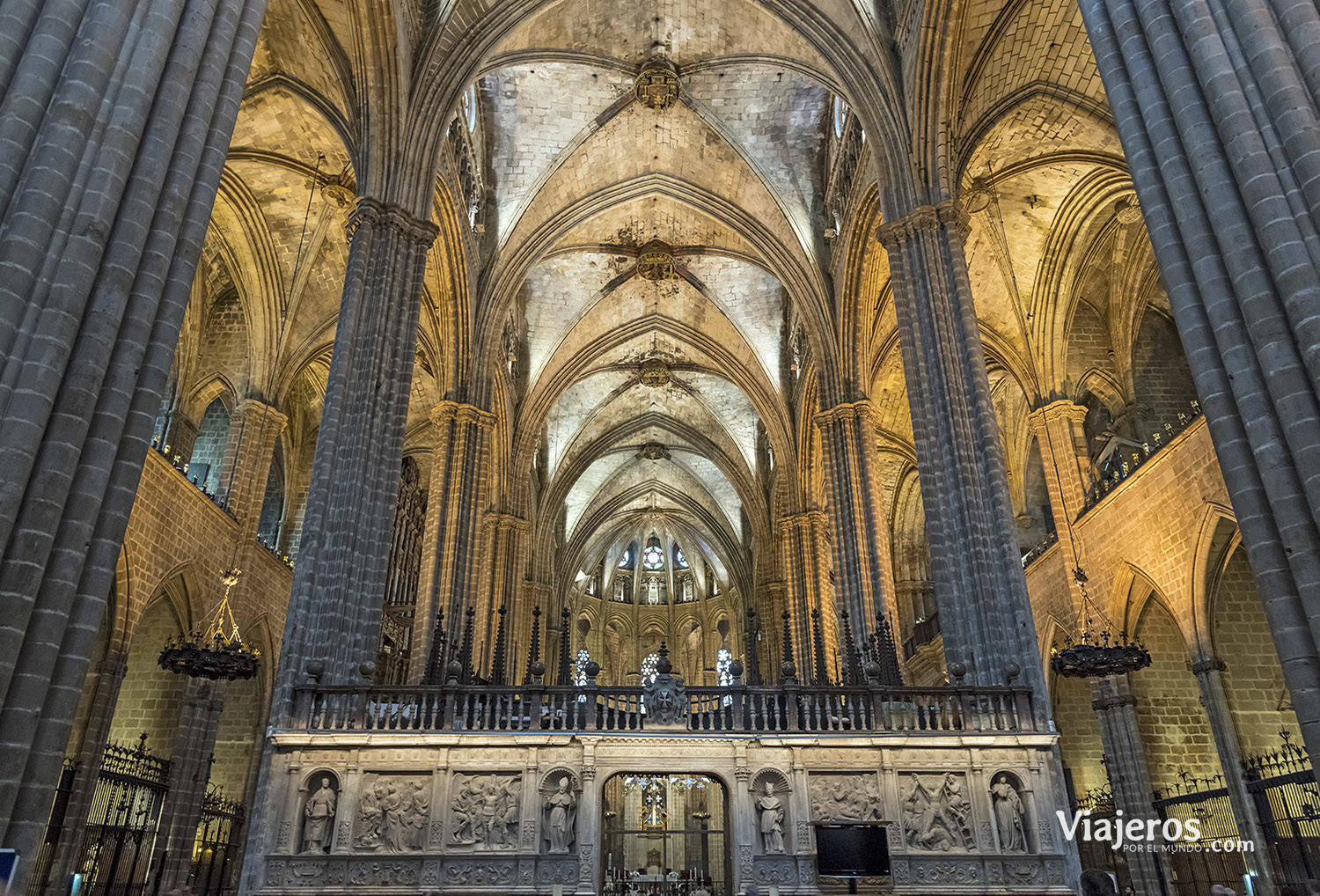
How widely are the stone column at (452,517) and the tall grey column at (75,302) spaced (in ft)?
36.6

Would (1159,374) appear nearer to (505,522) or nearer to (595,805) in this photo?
(595,805)

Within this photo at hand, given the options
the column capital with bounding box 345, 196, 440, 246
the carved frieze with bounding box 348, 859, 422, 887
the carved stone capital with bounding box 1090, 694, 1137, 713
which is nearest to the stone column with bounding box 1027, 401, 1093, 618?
the carved stone capital with bounding box 1090, 694, 1137, 713

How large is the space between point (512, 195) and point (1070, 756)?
18401 mm

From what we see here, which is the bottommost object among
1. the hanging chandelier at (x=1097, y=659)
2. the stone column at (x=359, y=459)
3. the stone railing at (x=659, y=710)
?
the stone railing at (x=659, y=710)

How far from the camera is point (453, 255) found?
64.4 feet

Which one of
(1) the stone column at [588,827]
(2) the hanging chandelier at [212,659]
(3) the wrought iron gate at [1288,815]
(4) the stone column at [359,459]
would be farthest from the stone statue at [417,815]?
(3) the wrought iron gate at [1288,815]

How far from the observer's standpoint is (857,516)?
61.2ft

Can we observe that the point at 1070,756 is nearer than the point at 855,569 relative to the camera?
No

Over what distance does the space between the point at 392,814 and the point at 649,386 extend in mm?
23781

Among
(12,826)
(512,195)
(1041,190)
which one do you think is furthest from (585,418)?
(12,826)

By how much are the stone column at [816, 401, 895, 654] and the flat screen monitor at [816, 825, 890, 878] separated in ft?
26.7

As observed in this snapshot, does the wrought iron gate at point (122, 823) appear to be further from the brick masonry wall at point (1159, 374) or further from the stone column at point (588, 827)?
the brick masonry wall at point (1159, 374)

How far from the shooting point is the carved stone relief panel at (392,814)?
9.05 meters

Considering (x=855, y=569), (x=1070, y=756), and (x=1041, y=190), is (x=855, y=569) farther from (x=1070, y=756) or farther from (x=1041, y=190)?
(x=1041, y=190)
